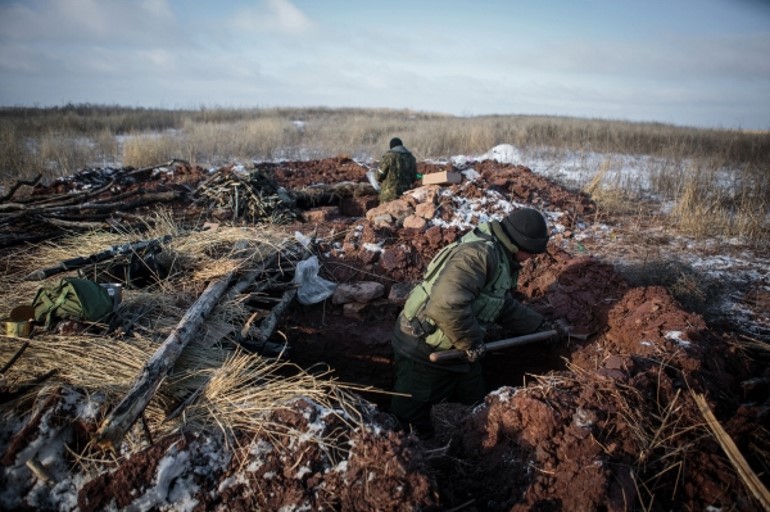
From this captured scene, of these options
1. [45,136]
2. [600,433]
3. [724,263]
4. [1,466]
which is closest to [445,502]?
[600,433]

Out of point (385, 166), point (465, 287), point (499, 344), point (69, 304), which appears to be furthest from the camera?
point (385, 166)

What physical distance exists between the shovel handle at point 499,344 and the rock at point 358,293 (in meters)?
1.27

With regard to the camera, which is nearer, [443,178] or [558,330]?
[558,330]

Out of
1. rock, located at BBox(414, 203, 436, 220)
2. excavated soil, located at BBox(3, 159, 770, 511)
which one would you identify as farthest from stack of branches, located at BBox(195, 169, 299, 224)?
excavated soil, located at BBox(3, 159, 770, 511)

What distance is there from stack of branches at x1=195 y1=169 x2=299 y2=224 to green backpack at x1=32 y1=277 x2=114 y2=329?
2737mm

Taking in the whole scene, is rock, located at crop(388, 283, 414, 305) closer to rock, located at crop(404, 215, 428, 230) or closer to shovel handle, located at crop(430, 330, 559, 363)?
rock, located at crop(404, 215, 428, 230)

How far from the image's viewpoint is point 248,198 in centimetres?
596

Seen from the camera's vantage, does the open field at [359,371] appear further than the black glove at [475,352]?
No

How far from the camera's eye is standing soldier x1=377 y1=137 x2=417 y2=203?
6.79 meters

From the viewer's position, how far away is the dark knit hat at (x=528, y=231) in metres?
3.01

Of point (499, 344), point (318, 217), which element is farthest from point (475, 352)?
point (318, 217)

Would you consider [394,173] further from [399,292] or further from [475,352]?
[475,352]

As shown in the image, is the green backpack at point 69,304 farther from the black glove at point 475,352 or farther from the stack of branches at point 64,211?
the black glove at point 475,352

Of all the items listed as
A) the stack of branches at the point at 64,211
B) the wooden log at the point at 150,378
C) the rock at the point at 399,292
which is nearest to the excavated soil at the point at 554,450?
the wooden log at the point at 150,378
